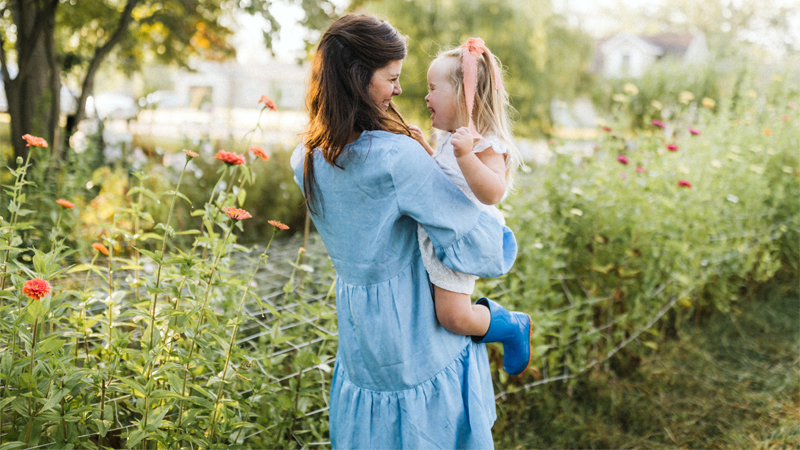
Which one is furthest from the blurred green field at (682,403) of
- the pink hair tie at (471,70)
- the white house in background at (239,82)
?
the white house in background at (239,82)

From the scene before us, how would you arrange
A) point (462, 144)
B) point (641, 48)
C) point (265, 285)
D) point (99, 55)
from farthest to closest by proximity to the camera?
1. point (641, 48)
2. point (99, 55)
3. point (265, 285)
4. point (462, 144)

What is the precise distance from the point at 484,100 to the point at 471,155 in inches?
9.8

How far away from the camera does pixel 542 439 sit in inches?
84.7

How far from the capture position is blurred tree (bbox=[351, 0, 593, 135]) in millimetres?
11406

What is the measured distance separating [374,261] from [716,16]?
125ft

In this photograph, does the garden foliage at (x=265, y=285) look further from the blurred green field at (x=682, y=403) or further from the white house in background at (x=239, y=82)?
the white house in background at (x=239, y=82)

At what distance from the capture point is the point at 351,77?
3.55 feet

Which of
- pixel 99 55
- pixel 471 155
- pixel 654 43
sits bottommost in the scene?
pixel 471 155

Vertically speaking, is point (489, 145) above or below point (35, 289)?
above

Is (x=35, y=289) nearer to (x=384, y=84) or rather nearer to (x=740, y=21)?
(x=384, y=84)

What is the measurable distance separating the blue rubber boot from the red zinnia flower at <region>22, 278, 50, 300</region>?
3.07 ft

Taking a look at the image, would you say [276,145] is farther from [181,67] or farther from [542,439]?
[542,439]

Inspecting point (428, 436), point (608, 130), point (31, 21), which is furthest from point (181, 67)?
point (428, 436)

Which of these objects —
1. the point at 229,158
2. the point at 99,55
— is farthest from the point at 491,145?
the point at 99,55
